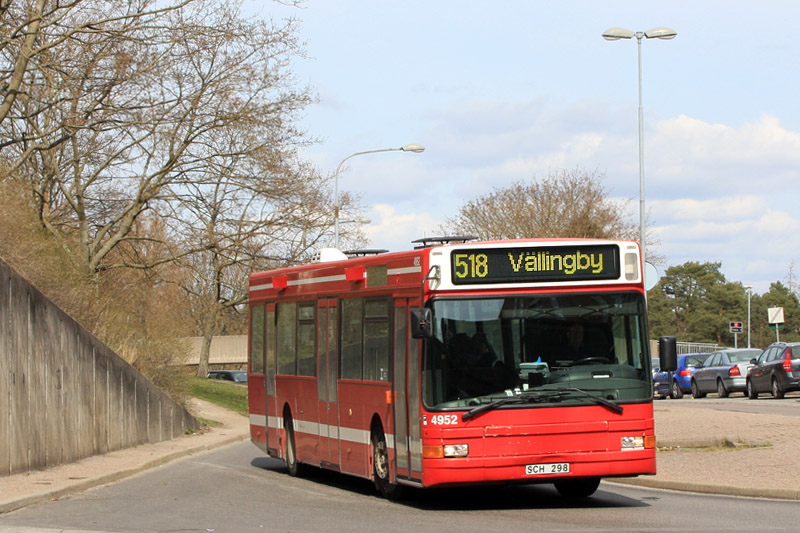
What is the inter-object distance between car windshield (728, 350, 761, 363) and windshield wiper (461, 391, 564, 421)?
93.5 feet

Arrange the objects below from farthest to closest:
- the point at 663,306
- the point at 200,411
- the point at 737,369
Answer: the point at 663,306, the point at 737,369, the point at 200,411

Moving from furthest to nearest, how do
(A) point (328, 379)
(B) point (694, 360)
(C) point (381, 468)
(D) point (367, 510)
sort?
(B) point (694, 360) → (A) point (328, 379) → (C) point (381, 468) → (D) point (367, 510)

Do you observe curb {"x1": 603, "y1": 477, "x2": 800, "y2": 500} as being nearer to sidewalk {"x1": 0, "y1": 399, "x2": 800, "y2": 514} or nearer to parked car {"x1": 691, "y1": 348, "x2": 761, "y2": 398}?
sidewalk {"x1": 0, "y1": 399, "x2": 800, "y2": 514}

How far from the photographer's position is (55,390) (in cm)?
1711

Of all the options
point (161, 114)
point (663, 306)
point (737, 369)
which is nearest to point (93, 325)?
point (161, 114)

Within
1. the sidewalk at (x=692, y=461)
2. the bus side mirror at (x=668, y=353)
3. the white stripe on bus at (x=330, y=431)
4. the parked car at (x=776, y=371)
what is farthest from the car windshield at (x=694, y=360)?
the bus side mirror at (x=668, y=353)

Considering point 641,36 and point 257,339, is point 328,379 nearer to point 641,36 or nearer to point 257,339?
point 257,339

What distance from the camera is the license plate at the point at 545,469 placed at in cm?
1155

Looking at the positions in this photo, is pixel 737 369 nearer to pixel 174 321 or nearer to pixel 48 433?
pixel 174 321

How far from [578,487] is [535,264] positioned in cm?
283

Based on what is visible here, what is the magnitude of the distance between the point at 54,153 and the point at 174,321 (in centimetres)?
626

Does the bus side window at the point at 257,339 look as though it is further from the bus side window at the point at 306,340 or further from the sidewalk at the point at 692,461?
the sidewalk at the point at 692,461

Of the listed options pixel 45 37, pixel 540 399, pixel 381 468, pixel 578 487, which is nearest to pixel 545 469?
pixel 540 399

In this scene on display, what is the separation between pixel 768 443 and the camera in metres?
18.0
